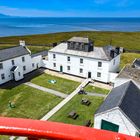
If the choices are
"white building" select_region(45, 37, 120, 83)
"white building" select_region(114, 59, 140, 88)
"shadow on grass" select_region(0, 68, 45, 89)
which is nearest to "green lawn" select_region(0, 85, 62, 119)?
"shadow on grass" select_region(0, 68, 45, 89)

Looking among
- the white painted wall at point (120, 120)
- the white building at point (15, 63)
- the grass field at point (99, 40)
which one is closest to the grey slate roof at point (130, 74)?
the white painted wall at point (120, 120)

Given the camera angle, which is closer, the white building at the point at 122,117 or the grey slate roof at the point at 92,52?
the white building at the point at 122,117

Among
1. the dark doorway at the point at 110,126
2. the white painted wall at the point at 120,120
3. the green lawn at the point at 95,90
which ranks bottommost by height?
the green lawn at the point at 95,90

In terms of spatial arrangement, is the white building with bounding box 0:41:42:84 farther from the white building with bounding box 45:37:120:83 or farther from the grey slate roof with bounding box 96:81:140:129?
the grey slate roof with bounding box 96:81:140:129

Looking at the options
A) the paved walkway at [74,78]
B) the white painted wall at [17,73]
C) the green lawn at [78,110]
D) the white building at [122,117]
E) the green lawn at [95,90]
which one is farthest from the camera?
the white painted wall at [17,73]

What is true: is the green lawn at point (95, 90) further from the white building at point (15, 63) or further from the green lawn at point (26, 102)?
the white building at point (15, 63)

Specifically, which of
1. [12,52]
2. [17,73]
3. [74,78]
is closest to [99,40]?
[74,78]

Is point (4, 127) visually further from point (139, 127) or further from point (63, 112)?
point (63, 112)
